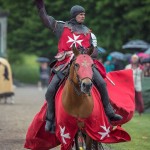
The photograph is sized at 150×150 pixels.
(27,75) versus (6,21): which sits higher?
(6,21)

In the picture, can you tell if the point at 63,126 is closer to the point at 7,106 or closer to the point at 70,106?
the point at 70,106

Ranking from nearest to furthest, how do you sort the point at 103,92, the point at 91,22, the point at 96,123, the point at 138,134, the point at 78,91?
the point at 78,91 → the point at 96,123 → the point at 103,92 → the point at 138,134 → the point at 91,22

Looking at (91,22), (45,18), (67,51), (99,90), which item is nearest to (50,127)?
(99,90)

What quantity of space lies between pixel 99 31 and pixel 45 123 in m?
37.0

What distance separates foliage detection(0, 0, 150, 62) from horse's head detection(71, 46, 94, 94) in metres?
31.1

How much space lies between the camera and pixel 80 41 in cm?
1230

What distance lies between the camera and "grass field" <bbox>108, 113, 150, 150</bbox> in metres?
14.7

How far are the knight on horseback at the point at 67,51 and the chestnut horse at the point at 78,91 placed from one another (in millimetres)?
424

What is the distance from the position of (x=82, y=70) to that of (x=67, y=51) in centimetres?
139

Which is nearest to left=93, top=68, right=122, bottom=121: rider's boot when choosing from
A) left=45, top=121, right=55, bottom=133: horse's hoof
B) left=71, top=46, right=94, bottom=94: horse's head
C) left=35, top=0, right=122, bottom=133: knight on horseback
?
left=35, top=0, right=122, bottom=133: knight on horseback

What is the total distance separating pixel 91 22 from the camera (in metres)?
49.0

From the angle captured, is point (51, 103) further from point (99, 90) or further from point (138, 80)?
point (138, 80)

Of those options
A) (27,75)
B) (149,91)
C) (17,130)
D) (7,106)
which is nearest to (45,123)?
(17,130)

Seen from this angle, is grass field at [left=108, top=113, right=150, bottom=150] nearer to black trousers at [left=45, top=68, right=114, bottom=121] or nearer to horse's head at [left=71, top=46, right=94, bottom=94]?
black trousers at [left=45, top=68, right=114, bottom=121]
